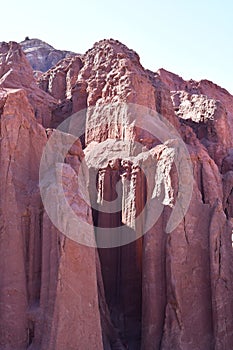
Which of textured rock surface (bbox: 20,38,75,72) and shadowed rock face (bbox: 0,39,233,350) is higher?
textured rock surface (bbox: 20,38,75,72)

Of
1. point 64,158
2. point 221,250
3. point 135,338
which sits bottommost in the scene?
point 135,338

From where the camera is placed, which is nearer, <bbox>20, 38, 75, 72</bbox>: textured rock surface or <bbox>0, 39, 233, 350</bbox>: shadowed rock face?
<bbox>0, 39, 233, 350</bbox>: shadowed rock face

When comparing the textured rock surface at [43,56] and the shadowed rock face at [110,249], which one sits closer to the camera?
the shadowed rock face at [110,249]

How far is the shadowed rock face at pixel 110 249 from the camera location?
55.6ft

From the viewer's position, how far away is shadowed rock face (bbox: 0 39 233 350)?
1694cm

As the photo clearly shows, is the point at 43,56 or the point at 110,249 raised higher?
the point at 43,56

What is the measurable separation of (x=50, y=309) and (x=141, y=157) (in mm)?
8881

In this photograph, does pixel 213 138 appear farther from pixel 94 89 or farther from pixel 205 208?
pixel 205 208

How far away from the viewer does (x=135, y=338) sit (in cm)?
2162

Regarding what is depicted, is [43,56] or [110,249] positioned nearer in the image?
[110,249]

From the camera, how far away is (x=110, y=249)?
23.9 meters

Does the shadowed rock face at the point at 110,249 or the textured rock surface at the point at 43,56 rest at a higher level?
the textured rock surface at the point at 43,56

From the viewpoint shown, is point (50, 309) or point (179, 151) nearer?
point (50, 309)

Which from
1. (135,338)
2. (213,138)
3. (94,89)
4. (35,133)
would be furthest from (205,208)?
(213,138)
